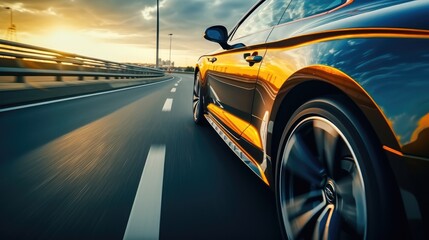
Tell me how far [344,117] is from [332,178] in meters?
0.31

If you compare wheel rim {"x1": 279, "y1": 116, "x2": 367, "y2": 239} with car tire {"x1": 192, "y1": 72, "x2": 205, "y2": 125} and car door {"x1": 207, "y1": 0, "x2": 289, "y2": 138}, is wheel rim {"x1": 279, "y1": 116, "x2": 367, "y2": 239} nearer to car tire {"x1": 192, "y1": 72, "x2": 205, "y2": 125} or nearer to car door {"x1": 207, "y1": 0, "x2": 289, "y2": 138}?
car door {"x1": 207, "y1": 0, "x2": 289, "y2": 138}

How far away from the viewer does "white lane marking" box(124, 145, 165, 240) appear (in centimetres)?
201

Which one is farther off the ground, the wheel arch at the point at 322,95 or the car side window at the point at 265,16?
the car side window at the point at 265,16

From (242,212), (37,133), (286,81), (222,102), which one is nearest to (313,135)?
(286,81)

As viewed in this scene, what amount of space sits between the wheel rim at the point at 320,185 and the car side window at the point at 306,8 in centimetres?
76

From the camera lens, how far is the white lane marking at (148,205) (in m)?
2.01

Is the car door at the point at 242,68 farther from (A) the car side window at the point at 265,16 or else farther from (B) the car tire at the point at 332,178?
(B) the car tire at the point at 332,178

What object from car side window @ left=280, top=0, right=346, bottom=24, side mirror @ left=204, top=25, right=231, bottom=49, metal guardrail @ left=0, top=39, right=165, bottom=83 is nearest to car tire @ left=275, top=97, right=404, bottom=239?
car side window @ left=280, top=0, right=346, bottom=24

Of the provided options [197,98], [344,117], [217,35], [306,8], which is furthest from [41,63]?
[344,117]

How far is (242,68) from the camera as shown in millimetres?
2838

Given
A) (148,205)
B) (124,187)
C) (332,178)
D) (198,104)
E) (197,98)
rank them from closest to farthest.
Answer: (332,178) < (148,205) < (124,187) < (198,104) < (197,98)

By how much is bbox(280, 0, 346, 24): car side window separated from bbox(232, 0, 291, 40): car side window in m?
0.14

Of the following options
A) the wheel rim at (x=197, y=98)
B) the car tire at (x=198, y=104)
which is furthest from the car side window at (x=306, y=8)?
Result: the wheel rim at (x=197, y=98)

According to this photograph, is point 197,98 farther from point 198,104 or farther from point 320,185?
point 320,185
